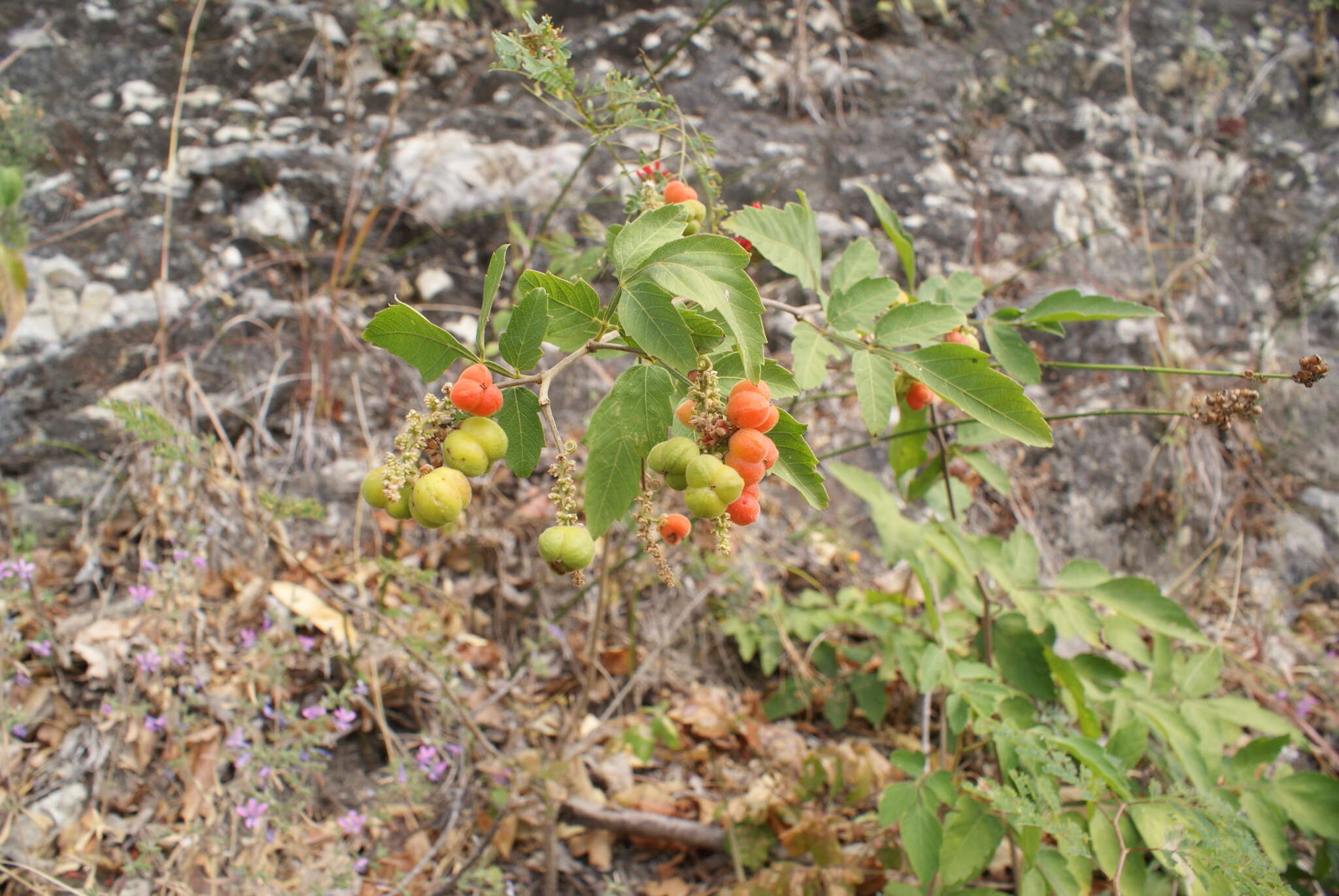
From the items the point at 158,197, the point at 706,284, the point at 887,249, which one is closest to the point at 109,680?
the point at 158,197

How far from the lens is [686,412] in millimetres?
1090

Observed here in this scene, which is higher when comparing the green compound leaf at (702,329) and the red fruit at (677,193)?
the red fruit at (677,193)

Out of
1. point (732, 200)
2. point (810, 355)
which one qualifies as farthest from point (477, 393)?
point (732, 200)

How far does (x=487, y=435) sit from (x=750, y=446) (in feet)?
1.16

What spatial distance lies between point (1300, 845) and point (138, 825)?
3.46 meters

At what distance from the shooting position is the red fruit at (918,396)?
1.61 m

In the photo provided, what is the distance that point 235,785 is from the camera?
2086 mm

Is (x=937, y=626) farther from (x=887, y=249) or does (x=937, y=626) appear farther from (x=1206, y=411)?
(x=887, y=249)

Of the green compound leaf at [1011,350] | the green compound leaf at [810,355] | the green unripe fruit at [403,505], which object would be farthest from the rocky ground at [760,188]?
the green unripe fruit at [403,505]

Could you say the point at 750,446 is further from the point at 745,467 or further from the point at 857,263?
the point at 857,263

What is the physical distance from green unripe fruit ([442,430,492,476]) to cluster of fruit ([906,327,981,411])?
948mm

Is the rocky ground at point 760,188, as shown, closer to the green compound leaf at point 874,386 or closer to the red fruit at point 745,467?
the green compound leaf at point 874,386

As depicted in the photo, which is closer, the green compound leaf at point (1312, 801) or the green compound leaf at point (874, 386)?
the green compound leaf at point (874, 386)

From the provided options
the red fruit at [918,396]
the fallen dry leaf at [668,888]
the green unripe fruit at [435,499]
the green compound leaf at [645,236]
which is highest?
the green compound leaf at [645,236]
